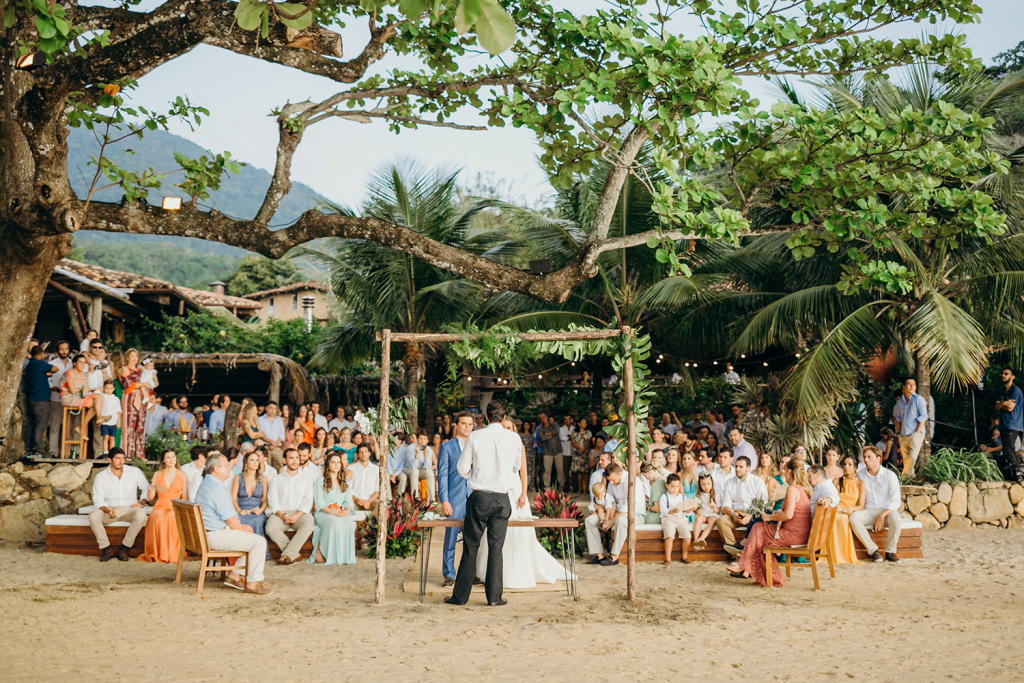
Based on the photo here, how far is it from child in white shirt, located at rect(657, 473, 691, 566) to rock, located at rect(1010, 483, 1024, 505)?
5.97m

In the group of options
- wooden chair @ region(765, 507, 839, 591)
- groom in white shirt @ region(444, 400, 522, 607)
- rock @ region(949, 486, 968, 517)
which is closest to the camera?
groom in white shirt @ region(444, 400, 522, 607)

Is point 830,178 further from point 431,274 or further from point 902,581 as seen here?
point 431,274

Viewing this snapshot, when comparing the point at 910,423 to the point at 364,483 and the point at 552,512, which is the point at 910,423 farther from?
the point at 364,483

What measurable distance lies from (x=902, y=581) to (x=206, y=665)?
23.7 feet

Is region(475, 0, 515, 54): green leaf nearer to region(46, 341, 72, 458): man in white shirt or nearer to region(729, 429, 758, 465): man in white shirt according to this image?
region(729, 429, 758, 465): man in white shirt

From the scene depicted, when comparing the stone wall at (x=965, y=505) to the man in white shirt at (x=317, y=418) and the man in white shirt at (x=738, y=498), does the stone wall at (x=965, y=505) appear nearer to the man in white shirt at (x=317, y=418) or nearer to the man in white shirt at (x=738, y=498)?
the man in white shirt at (x=738, y=498)

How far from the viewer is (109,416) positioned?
12.2 metres

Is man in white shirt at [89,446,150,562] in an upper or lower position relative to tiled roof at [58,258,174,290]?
lower

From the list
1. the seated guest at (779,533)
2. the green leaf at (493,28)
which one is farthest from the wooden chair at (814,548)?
the green leaf at (493,28)

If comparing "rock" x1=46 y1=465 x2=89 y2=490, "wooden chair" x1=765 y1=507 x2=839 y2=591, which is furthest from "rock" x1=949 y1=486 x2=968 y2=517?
"rock" x1=46 y1=465 x2=89 y2=490

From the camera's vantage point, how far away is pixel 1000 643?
630cm

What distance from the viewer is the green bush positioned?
41.2 feet

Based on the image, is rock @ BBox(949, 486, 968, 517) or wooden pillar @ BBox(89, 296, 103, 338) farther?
A: wooden pillar @ BBox(89, 296, 103, 338)

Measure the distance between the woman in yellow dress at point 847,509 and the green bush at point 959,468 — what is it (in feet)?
9.81
